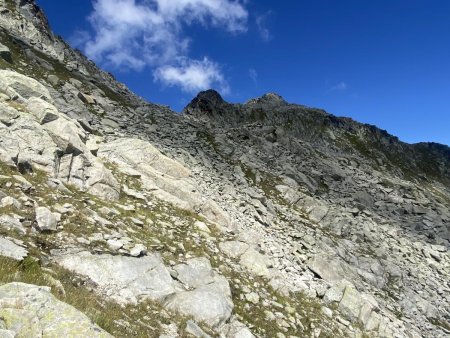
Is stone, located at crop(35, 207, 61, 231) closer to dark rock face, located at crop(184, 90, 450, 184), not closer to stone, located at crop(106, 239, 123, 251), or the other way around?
stone, located at crop(106, 239, 123, 251)

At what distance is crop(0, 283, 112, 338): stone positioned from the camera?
24.7ft

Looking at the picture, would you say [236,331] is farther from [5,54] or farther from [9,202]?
[5,54]

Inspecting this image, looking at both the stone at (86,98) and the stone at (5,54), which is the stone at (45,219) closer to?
the stone at (86,98)

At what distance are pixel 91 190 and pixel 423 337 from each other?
78.1 ft

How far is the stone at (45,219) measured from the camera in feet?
48.5

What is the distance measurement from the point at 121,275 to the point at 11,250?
A: 13.0ft

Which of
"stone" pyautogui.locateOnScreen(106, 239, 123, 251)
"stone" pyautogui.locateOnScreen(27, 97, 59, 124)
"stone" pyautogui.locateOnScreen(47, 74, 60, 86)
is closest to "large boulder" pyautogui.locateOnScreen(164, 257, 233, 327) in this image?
"stone" pyautogui.locateOnScreen(106, 239, 123, 251)

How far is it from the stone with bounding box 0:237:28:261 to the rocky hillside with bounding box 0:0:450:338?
8 centimetres

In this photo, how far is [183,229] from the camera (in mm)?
21609

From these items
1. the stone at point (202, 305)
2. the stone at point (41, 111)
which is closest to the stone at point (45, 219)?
the stone at point (202, 305)

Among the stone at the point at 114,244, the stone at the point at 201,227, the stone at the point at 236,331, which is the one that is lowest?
the stone at the point at 236,331

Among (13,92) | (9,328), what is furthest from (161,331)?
(13,92)

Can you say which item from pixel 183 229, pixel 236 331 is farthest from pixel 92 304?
pixel 183 229

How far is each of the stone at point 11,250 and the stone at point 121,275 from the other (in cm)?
149
